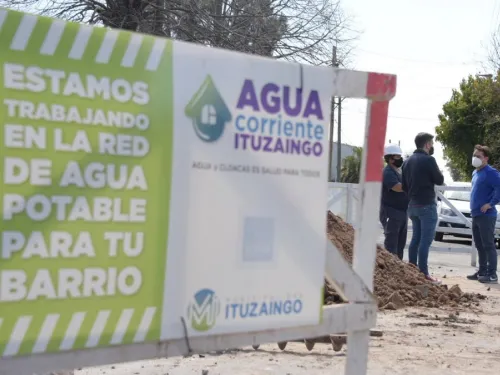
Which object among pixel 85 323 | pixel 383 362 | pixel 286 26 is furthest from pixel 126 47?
pixel 286 26

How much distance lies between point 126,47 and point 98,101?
217 mm

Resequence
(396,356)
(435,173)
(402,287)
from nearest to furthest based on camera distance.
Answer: (396,356) → (402,287) → (435,173)

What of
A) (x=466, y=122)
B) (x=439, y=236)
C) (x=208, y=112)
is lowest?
(x=439, y=236)

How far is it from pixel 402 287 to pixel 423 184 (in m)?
1.59

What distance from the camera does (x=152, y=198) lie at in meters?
2.81

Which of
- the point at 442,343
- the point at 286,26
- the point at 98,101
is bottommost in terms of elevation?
the point at 442,343

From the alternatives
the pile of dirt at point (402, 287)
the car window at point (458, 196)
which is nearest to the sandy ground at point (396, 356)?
the pile of dirt at point (402, 287)

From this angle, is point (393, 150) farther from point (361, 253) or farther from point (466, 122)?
point (466, 122)

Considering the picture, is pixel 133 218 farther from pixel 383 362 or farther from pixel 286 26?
pixel 286 26

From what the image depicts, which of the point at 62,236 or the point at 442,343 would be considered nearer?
the point at 62,236

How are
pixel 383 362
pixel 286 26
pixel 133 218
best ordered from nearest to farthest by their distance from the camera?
1. pixel 133 218
2. pixel 383 362
3. pixel 286 26

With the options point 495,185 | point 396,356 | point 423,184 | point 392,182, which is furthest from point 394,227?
point 396,356

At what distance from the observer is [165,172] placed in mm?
2836

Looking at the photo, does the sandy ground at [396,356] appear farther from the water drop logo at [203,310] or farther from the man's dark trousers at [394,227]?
the man's dark trousers at [394,227]
